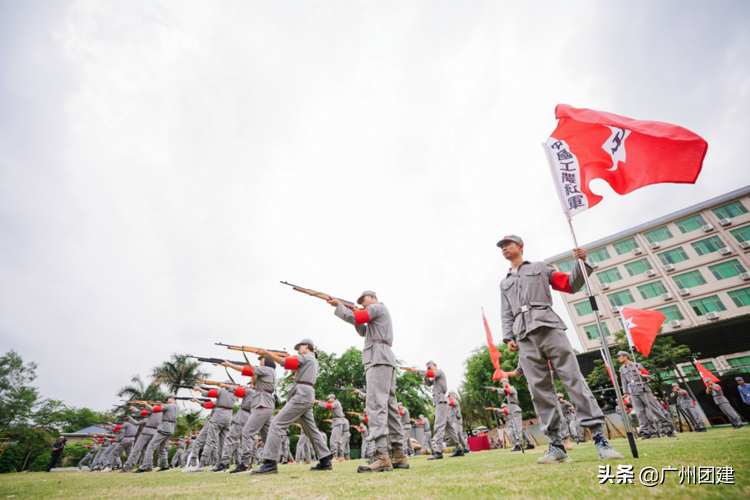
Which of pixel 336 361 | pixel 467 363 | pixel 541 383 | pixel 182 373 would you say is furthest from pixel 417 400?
pixel 541 383

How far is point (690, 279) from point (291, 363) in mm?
41706

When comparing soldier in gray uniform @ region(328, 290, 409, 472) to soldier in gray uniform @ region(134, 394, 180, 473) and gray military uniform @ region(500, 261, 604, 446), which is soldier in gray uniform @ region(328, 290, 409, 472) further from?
soldier in gray uniform @ region(134, 394, 180, 473)

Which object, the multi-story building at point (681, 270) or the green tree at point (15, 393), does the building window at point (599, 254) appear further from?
the green tree at point (15, 393)

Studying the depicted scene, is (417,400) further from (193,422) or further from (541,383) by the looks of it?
(541,383)

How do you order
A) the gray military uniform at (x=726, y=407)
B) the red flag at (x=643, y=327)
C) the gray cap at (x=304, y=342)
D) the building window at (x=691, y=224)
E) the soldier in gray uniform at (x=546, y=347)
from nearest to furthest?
1. the soldier in gray uniform at (x=546, y=347)
2. the gray cap at (x=304, y=342)
3. the red flag at (x=643, y=327)
4. the gray military uniform at (x=726, y=407)
5. the building window at (x=691, y=224)

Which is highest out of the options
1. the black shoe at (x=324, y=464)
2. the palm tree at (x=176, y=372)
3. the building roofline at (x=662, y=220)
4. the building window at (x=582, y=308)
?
the building roofline at (x=662, y=220)

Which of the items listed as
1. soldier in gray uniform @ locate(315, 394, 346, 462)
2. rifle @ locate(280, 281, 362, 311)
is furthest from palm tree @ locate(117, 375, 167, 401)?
rifle @ locate(280, 281, 362, 311)

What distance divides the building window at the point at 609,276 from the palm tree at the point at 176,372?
4337 centimetres

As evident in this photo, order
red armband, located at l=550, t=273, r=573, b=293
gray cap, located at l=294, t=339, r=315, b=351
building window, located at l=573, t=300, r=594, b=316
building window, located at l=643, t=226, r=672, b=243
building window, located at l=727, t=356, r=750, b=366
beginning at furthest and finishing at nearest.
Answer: building window, located at l=573, t=300, r=594, b=316 < building window, located at l=643, t=226, r=672, b=243 < building window, located at l=727, t=356, r=750, b=366 < gray cap, located at l=294, t=339, r=315, b=351 < red armband, located at l=550, t=273, r=573, b=293

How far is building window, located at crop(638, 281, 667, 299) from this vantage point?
108ft

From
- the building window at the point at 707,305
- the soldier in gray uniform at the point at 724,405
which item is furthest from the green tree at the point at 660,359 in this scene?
the building window at the point at 707,305

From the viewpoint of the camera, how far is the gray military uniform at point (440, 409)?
29.0 feet

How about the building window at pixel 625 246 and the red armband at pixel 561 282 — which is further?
the building window at pixel 625 246

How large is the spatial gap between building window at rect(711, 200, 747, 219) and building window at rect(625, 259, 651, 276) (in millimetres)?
7622
